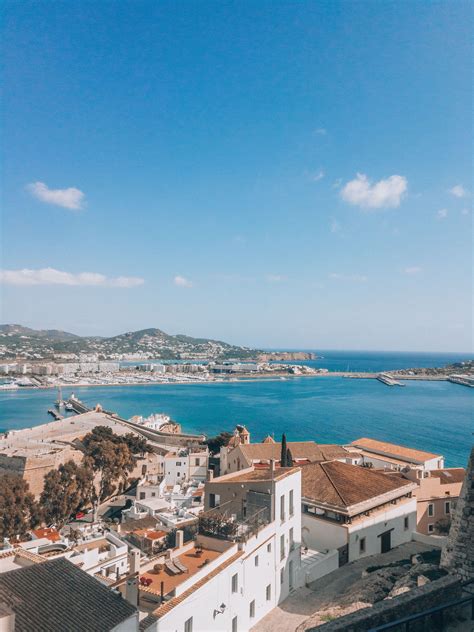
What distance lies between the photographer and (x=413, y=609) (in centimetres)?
606

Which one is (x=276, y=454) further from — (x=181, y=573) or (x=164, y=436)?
(x=164, y=436)

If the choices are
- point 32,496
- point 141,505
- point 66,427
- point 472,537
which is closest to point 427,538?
point 472,537

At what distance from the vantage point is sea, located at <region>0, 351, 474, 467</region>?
56.5 m

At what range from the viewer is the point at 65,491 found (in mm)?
27969

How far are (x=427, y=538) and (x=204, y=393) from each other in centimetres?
9618

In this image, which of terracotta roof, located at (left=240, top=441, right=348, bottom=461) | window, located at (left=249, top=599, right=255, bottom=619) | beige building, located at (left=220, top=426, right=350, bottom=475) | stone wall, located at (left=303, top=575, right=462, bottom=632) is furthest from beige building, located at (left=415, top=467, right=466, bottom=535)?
stone wall, located at (left=303, top=575, right=462, bottom=632)

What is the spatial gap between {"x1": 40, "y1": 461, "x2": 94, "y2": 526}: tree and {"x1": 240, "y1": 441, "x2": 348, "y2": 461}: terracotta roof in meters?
10.9

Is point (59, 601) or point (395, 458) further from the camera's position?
point (395, 458)

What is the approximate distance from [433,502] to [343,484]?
16.9ft

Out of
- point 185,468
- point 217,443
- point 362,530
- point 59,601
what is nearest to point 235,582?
point 59,601

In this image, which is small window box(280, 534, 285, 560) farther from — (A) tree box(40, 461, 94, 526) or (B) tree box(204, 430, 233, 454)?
(B) tree box(204, 430, 233, 454)

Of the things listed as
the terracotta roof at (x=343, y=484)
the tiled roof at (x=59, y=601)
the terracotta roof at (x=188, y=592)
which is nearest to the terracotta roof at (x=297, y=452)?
the terracotta roof at (x=343, y=484)

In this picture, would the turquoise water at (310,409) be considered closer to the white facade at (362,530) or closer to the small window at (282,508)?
the white facade at (362,530)

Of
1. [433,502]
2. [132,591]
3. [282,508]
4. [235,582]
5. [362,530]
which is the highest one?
[132,591]
